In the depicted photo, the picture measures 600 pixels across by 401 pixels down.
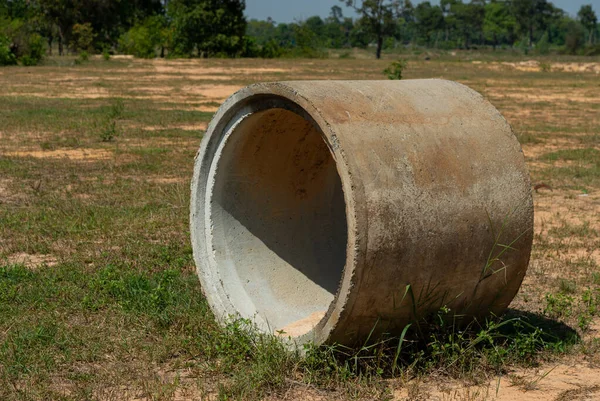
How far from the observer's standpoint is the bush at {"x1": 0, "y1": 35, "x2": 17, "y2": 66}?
35.1m

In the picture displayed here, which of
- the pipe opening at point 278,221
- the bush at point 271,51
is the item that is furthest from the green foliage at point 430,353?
the bush at point 271,51

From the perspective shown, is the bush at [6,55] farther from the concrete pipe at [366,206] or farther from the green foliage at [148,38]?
the concrete pipe at [366,206]

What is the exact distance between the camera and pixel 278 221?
584 cm

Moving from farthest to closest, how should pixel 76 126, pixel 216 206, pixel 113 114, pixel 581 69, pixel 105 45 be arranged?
pixel 105 45 → pixel 581 69 → pixel 113 114 → pixel 76 126 → pixel 216 206

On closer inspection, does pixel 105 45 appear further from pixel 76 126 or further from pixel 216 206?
pixel 216 206

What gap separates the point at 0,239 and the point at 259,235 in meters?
2.90

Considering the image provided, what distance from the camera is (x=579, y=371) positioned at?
4.64m

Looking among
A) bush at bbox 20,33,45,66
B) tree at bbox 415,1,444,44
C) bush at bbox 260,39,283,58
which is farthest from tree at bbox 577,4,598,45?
bush at bbox 20,33,45,66

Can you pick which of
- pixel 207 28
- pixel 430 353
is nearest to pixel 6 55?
pixel 207 28

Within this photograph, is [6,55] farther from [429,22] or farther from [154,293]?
[429,22]

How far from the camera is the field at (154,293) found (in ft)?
14.2

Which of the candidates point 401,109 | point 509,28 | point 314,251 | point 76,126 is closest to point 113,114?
point 76,126

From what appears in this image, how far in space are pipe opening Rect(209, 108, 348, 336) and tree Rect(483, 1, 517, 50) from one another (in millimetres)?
106594

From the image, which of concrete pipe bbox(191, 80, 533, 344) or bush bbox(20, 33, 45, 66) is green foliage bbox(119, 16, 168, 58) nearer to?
bush bbox(20, 33, 45, 66)
